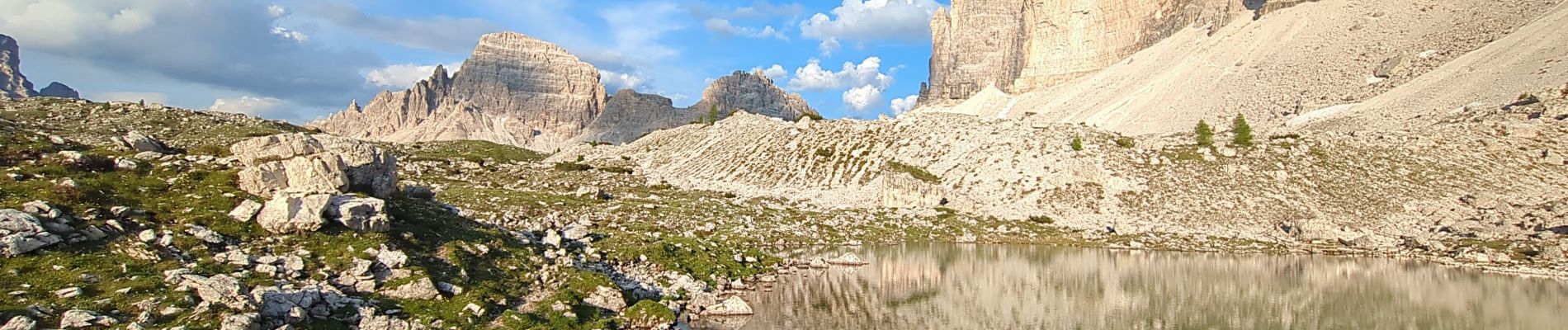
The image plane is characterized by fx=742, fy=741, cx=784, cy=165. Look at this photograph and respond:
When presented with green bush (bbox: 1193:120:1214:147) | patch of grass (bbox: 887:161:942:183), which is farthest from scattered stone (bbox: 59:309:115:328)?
green bush (bbox: 1193:120:1214:147)

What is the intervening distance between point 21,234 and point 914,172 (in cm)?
6610

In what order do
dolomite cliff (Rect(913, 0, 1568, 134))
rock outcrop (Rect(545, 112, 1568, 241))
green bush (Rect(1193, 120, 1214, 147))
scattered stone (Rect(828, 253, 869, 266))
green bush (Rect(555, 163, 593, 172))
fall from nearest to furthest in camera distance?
scattered stone (Rect(828, 253, 869, 266)), rock outcrop (Rect(545, 112, 1568, 241)), green bush (Rect(1193, 120, 1214, 147)), green bush (Rect(555, 163, 593, 172)), dolomite cliff (Rect(913, 0, 1568, 134))

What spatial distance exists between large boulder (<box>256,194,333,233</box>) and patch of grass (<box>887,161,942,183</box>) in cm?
5681

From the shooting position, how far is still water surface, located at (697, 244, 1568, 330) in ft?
90.8

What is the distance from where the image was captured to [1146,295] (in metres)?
33.9

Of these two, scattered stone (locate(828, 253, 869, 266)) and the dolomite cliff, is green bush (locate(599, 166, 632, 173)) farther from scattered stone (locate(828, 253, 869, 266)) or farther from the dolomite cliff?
the dolomite cliff

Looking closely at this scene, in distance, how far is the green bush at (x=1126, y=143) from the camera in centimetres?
7475

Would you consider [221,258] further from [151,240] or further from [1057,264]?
[1057,264]

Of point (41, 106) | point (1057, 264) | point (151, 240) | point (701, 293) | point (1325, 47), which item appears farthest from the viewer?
point (1325, 47)

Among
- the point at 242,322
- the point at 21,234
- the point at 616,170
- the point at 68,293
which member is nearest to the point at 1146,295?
the point at 242,322

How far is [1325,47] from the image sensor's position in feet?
542

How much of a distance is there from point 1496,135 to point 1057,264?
55089 mm

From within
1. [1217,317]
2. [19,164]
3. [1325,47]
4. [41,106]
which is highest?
[1325,47]

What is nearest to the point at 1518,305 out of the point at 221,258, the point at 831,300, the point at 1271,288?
the point at 1271,288
